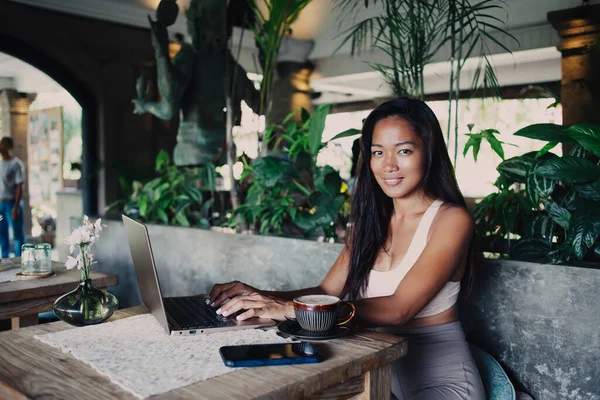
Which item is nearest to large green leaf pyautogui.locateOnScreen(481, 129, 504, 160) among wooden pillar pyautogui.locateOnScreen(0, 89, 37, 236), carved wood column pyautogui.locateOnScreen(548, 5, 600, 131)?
carved wood column pyautogui.locateOnScreen(548, 5, 600, 131)

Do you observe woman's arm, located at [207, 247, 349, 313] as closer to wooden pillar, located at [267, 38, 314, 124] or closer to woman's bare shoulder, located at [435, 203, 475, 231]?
woman's bare shoulder, located at [435, 203, 475, 231]

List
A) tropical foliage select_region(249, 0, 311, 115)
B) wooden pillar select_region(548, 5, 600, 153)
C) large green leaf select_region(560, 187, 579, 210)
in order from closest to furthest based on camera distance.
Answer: large green leaf select_region(560, 187, 579, 210) < tropical foliage select_region(249, 0, 311, 115) < wooden pillar select_region(548, 5, 600, 153)

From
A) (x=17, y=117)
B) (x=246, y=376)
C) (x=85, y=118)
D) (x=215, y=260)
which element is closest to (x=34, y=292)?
(x=215, y=260)

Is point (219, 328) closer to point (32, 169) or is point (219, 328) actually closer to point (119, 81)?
point (119, 81)

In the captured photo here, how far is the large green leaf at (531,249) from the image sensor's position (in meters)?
2.08

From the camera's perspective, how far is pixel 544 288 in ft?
6.16

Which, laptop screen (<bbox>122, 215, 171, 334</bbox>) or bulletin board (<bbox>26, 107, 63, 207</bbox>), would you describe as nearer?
laptop screen (<bbox>122, 215, 171, 334</bbox>)

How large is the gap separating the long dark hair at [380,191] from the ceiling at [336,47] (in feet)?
6.45

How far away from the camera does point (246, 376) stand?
1.01 meters

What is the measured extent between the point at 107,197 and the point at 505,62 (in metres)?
4.78

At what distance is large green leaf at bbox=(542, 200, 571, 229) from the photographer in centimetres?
195

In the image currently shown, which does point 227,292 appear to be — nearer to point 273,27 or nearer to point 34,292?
point 34,292

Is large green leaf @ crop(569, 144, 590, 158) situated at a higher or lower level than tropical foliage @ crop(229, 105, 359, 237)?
higher

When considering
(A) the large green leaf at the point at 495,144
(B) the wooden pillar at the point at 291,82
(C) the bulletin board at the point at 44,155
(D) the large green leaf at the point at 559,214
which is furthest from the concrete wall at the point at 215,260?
(C) the bulletin board at the point at 44,155
